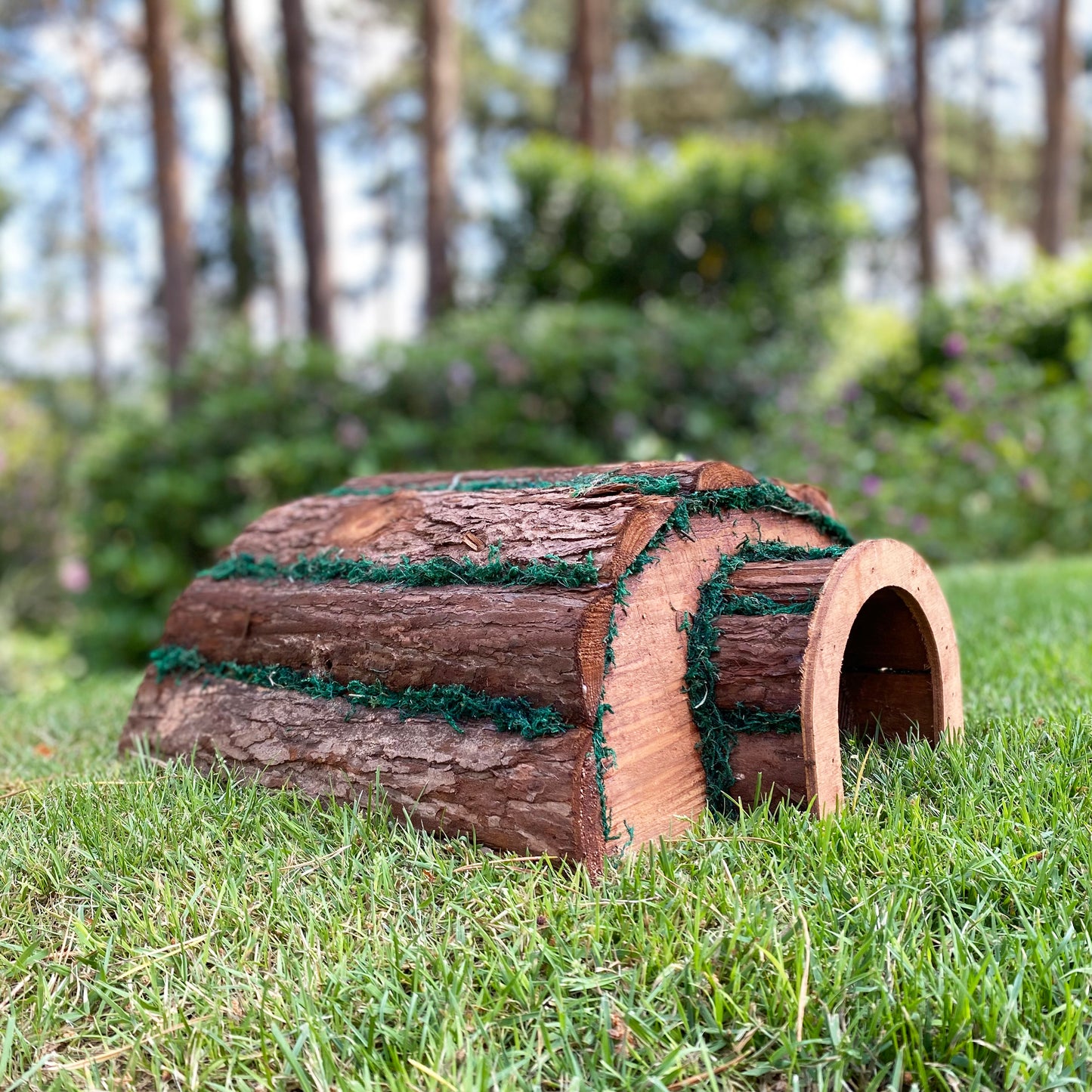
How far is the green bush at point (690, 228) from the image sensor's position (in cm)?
835

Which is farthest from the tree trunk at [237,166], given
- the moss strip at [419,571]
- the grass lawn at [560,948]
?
the grass lawn at [560,948]

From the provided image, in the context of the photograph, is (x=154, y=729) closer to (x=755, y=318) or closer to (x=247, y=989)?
(x=247, y=989)

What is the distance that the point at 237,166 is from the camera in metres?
10.8

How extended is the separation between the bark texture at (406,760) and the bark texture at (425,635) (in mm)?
77

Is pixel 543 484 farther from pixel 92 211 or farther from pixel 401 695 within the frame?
pixel 92 211

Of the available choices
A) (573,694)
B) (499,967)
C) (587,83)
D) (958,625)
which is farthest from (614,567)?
(587,83)

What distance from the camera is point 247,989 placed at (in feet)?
4.51

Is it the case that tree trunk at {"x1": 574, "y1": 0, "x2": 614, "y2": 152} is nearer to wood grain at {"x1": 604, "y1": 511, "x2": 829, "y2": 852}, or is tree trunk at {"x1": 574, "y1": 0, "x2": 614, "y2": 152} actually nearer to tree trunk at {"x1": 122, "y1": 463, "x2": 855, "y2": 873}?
tree trunk at {"x1": 122, "y1": 463, "x2": 855, "y2": 873}

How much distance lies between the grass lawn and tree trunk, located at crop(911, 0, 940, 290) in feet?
34.4

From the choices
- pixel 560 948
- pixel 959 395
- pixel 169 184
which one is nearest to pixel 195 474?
pixel 169 184

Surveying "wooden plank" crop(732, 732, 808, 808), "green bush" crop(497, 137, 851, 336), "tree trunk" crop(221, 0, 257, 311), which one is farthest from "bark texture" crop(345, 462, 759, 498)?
"tree trunk" crop(221, 0, 257, 311)

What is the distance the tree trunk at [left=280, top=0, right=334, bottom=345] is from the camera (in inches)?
351

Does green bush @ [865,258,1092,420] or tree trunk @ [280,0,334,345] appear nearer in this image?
green bush @ [865,258,1092,420]

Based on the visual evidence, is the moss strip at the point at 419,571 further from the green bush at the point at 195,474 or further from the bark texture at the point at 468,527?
the green bush at the point at 195,474
